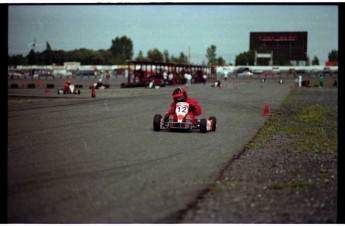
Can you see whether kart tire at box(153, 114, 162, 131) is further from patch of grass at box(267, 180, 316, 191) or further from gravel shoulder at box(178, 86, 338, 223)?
patch of grass at box(267, 180, 316, 191)

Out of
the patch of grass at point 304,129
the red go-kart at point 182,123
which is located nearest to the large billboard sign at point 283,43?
the patch of grass at point 304,129

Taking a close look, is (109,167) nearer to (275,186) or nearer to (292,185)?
(275,186)

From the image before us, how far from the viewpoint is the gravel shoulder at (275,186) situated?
6703mm

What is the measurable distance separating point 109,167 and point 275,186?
286 centimetres

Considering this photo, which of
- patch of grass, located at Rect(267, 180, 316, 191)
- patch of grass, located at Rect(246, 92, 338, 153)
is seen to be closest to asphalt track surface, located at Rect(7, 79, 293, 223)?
patch of grass, located at Rect(246, 92, 338, 153)

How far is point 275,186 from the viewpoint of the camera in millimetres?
8289

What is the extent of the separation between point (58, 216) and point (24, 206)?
0.66 m

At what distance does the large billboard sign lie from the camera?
39.7 ft

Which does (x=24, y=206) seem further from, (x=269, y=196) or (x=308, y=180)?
(x=308, y=180)

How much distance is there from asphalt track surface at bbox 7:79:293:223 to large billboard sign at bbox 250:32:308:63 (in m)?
2.38

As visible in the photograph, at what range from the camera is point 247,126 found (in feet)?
55.9

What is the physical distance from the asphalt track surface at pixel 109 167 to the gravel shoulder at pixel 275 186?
0.31 m

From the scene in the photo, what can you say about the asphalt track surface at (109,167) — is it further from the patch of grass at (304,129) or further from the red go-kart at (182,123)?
the patch of grass at (304,129)
